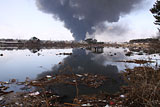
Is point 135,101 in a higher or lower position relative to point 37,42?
lower

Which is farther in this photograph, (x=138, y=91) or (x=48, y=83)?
(x=48, y=83)

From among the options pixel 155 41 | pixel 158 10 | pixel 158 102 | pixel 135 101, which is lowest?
pixel 135 101

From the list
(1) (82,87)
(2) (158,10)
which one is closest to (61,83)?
(1) (82,87)

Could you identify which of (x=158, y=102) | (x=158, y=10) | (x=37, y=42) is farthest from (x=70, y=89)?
(x=37, y=42)

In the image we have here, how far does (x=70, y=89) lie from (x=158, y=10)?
16638 mm

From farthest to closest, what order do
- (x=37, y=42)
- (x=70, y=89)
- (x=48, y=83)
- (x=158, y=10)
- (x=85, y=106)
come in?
(x=37, y=42), (x=158, y=10), (x=48, y=83), (x=70, y=89), (x=85, y=106)

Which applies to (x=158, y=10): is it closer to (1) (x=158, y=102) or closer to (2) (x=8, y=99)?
(1) (x=158, y=102)

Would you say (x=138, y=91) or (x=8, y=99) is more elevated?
(x=138, y=91)

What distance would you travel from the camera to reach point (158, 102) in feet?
8.16

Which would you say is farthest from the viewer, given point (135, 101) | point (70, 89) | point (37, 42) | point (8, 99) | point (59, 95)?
point (37, 42)

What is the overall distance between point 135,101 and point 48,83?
555 centimetres

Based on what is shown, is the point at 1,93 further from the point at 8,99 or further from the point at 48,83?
the point at 48,83

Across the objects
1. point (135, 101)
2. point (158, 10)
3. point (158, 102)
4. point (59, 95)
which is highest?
point (158, 10)

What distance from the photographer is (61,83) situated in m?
7.20
